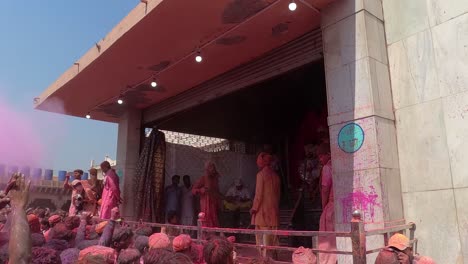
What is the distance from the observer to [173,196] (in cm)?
987

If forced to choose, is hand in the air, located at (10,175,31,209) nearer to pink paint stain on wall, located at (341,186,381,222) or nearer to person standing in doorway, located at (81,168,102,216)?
pink paint stain on wall, located at (341,186,381,222)

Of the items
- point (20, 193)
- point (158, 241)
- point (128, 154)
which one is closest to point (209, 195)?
point (128, 154)

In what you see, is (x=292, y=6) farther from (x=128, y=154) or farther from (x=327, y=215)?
(x=128, y=154)

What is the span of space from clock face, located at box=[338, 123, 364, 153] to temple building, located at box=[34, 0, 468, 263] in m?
0.01

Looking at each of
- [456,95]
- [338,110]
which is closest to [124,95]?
[338,110]

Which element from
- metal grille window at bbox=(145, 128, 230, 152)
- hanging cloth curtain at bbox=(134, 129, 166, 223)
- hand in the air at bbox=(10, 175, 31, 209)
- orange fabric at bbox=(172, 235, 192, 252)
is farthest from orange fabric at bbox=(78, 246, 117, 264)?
metal grille window at bbox=(145, 128, 230, 152)

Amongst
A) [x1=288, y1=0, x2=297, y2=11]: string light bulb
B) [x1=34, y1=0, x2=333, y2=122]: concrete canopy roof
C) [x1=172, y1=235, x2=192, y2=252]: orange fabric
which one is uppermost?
[x1=34, y1=0, x2=333, y2=122]: concrete canopy roof

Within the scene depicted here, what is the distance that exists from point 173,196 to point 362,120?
6279mm

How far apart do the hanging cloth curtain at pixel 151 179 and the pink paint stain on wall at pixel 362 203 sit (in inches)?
235

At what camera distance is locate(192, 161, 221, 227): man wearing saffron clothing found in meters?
8.02

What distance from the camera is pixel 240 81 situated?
7.44m

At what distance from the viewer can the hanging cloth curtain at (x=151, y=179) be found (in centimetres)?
962

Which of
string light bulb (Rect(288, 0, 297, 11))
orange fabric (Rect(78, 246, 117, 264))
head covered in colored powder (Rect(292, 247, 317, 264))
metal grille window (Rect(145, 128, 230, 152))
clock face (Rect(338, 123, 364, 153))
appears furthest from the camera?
metal grille window (Rect(145, 128, 230, 152))

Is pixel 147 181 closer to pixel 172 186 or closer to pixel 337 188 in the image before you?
pixel 172 186
